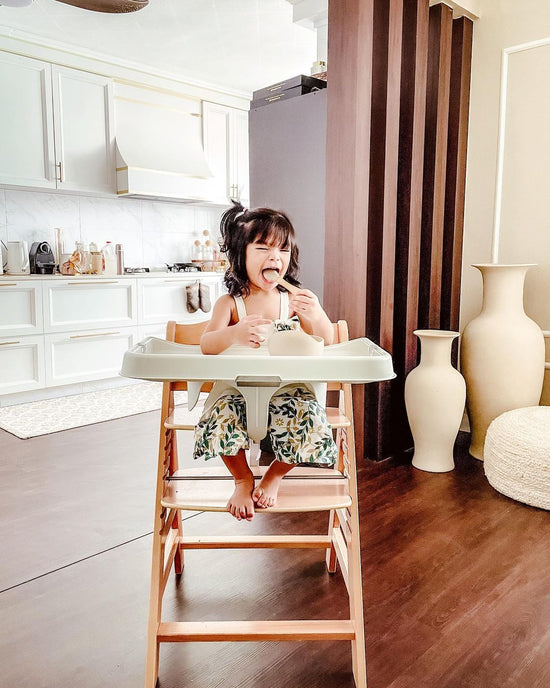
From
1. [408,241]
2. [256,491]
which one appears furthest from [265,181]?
[256,491]

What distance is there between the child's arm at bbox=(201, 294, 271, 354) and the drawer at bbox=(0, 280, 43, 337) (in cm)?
277

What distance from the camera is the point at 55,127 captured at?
432 centimetres

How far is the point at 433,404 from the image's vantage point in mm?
2572

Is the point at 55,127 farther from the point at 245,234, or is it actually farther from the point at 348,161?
the point at 245,234

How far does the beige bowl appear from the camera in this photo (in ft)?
3.95

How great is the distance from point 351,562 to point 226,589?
0.50 metres

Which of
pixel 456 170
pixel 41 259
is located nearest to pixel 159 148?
pixel 41 259

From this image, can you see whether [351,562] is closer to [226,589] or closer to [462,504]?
[226,589]

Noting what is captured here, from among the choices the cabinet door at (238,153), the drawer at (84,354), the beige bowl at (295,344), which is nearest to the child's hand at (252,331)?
the beige bowl at (295,344)

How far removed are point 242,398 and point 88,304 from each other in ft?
10.5

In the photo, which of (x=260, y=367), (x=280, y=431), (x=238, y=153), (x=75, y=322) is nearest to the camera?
(x=260, y=367)

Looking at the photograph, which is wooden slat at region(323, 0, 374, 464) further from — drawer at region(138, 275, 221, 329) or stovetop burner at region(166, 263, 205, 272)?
stovetop burner at region(166, 263, 205, 272)

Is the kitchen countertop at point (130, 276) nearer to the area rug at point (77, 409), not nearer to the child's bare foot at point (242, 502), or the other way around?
the area rug at point (77, 409)

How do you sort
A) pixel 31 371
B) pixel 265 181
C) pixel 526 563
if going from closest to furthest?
pixel 526 563
pixel 265 181
pixel 31 371
